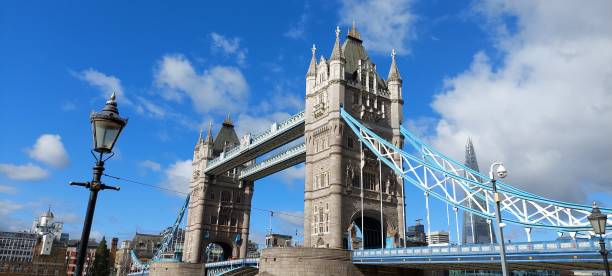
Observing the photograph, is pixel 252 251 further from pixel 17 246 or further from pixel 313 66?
pixel 313 66

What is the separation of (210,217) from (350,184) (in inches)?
1390

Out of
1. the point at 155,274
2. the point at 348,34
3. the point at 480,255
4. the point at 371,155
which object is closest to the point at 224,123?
the point at 155,274

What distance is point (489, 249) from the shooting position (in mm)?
29812

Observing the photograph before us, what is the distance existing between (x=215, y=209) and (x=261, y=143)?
65.0ft

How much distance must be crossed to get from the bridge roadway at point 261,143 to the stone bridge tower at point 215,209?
8.75 feet

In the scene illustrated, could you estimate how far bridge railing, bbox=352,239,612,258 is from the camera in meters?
25.3

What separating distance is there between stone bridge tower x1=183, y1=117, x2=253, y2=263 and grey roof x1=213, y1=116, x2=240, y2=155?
0.54ft

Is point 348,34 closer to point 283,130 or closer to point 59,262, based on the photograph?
point 283,130

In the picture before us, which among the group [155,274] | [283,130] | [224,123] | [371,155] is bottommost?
[155,274]

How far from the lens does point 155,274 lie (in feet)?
227

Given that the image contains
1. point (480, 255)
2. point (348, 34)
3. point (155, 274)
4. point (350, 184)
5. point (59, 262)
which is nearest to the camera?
point (480, 255)

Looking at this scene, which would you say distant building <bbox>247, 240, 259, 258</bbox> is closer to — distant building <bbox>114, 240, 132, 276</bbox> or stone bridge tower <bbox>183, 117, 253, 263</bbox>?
stone bridge tower <bbox>183, 117, 253, 263</bbox>

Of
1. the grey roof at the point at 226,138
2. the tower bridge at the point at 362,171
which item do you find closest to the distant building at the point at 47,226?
the grey roof at the point at 226,138

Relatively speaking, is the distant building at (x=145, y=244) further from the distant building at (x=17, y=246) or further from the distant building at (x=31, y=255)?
the distant building at (x=17, y=246)
